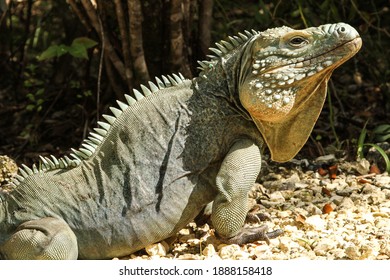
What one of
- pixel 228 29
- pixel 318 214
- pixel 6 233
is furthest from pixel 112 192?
pixel 228 29

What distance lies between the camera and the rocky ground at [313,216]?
5.29 meters

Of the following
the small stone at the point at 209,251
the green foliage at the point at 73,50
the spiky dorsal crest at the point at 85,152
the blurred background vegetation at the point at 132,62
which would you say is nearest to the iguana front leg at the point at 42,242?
the spiky dorsal crest at the point at 85,152

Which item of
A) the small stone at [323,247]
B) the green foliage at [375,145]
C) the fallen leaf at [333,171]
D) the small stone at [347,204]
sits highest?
the small stone at [323,247]


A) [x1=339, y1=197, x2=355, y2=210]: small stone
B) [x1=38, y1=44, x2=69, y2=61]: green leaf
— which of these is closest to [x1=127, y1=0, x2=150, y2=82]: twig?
[x1=38, y1=44, x2=69, y2=61]: green leaf

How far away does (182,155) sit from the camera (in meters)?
5.34

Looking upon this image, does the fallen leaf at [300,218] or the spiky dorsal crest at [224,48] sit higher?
the spiky dorsal crest at [224,48]

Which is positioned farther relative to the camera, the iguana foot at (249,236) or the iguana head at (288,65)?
the iguana foot at (249,236)

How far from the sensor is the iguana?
5117mm

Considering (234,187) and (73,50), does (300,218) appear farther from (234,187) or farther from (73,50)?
(73,50)

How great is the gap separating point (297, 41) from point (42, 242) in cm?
225

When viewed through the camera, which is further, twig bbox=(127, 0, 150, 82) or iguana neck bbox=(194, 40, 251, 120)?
twig bbox=(127, 0, 150, 82)

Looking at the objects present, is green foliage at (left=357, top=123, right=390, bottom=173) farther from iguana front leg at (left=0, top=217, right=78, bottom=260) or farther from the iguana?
iguana front leg at (left=0, top=217, right=78, bottom=260)

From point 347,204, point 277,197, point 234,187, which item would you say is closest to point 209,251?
point 234,187

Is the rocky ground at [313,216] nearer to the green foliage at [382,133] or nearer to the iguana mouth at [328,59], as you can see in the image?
the green foliage at [382,133]
